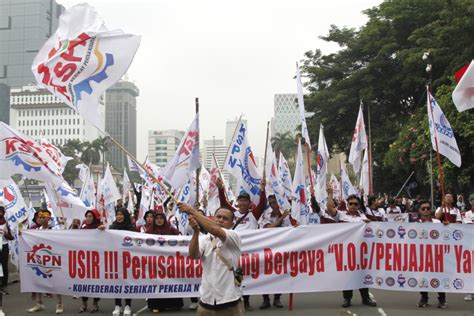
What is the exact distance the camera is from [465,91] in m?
9.71

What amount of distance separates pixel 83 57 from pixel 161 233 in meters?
3.19

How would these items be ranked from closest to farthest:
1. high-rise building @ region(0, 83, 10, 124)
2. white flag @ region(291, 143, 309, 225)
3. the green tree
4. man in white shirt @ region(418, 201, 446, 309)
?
man in white shirt @ region(418, 201, 446, 309), white flag @ region(291, 143, 309, 225), the green tree, high-rise building @ region(0, 83, 10, 124)

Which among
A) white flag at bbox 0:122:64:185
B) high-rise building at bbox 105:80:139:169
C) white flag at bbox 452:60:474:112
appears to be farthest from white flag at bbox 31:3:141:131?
high-rise building at bbox 105:80:139:169

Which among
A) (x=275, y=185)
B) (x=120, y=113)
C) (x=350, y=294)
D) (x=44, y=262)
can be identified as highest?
(x=120, y=113)

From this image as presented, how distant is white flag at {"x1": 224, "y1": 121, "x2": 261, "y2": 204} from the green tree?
45.9ft

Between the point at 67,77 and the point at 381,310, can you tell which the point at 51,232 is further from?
the point at 381,310

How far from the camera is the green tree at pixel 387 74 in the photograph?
24953mm

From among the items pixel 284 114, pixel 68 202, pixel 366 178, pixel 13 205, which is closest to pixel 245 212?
pixel 68 202

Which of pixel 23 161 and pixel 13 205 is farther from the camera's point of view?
pixel 13 205

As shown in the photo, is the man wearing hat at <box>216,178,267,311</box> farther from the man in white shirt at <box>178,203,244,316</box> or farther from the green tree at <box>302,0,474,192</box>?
the green tree at <box>302,0,474,192</box>

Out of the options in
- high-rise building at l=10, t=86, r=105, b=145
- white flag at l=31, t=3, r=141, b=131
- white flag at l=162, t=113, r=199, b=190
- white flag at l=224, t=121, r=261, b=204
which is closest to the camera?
white flag at l=31, t=3, r=141, b=131

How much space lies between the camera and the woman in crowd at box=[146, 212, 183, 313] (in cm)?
914

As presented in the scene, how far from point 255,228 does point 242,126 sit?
2766mm

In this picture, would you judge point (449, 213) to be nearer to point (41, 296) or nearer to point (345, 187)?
point (345, 187)
